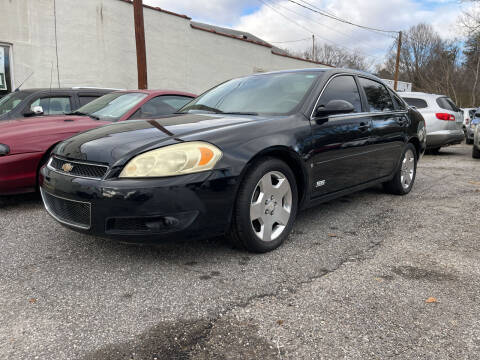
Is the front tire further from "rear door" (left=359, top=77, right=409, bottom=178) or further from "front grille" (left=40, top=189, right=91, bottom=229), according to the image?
"rear door" (left=359, top=77, right=409, bottom=178)

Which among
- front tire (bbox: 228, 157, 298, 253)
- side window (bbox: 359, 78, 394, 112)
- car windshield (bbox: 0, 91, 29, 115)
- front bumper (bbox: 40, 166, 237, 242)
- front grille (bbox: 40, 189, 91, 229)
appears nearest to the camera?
front bumper (bbox: 40, 166, 237, 242)

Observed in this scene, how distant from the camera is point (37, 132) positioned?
414 centimetres

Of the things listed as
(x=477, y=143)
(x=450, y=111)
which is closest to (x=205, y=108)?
(x=477, y=143)

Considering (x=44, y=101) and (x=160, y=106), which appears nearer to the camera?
(x=160, y=106)

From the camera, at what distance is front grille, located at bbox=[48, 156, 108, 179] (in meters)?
2.59

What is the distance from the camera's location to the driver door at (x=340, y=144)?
11.2 ft

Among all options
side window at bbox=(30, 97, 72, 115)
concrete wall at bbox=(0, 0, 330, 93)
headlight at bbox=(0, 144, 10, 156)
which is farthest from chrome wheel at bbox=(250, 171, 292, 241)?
concrete wall at bbox=(0, 0, 330, 93)

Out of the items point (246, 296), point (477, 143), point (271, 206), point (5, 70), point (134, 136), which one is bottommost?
point (246, 296)

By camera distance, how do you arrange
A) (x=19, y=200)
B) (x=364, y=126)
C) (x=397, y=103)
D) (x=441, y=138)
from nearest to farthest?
(x=364, y=126) < (x=19, y=200) < (x=397, y=103) < (x=441, y=138)

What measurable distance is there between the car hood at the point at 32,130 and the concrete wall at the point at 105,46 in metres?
7.25

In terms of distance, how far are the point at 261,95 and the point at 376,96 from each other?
5.30 feet

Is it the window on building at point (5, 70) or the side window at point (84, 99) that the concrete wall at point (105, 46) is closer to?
the window on building at point (5, 70)

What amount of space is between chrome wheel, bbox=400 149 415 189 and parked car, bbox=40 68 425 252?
42.2 inches

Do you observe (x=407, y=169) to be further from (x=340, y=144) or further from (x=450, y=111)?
(x=450, y=111)
